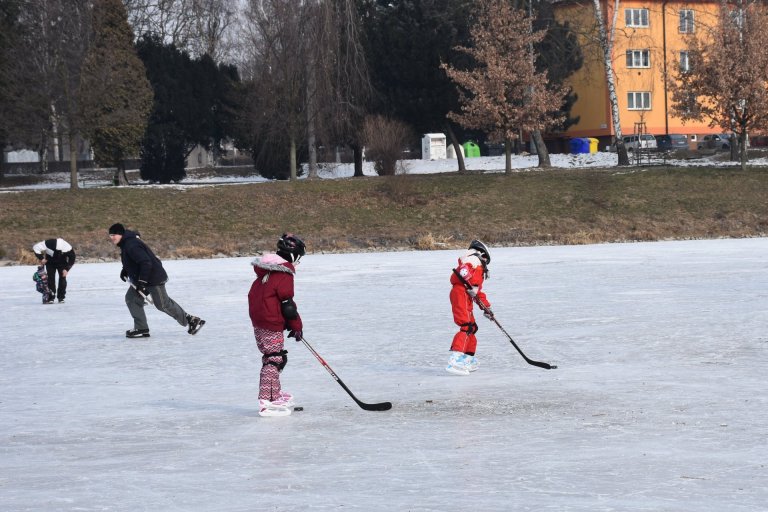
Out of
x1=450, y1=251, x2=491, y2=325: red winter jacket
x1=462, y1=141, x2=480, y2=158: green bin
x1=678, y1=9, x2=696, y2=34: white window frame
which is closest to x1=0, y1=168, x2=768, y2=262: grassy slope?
x1=678, y1=9, x2=696, y2=34: white window frame

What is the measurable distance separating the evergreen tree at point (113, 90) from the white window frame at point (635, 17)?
32.4m

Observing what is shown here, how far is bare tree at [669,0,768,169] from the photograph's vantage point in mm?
40594

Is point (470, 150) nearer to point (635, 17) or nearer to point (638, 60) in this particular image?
point (638, 60)

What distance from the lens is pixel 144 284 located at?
13.6 meters

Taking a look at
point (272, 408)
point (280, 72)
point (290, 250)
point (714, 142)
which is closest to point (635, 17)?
point (714, 142)

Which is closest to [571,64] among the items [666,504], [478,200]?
[478,200]

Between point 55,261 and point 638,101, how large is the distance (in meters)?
56.3

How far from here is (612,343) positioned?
40.0ft

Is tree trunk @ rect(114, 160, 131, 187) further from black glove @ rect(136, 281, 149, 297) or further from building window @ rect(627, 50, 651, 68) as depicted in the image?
black glove @ rect(136, 281, 149, 297)

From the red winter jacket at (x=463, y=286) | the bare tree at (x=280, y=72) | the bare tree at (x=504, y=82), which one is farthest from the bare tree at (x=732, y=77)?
the red winter jacket at (x=463, y=286)

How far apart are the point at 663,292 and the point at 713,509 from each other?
11413 millimetres

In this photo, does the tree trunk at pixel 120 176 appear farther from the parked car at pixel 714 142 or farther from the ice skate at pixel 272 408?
the ice skate at pixel 272 408

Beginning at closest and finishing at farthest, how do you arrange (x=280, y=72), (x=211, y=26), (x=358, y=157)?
(x=280, y=72)
(x=358, y=157)
(x=211, y=26)

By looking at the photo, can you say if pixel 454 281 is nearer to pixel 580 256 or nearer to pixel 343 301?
pixel 343 301
